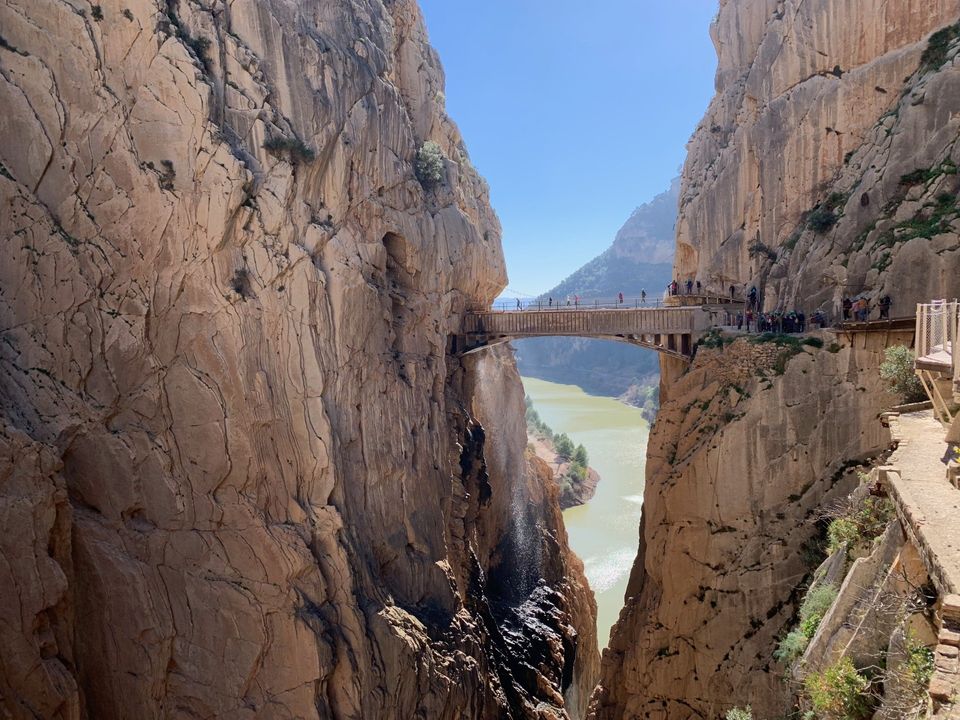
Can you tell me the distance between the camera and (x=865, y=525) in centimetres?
926

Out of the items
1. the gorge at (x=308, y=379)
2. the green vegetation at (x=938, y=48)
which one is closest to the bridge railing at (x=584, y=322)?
the gorge at (x=308, y=379)

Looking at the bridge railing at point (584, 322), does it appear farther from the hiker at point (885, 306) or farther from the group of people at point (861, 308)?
the hiker at point (885, 306)

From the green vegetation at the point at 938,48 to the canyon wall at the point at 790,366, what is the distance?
5cm

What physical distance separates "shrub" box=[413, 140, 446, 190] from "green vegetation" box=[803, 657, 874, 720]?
1823 centimetres

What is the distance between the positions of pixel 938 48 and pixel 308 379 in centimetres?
1832

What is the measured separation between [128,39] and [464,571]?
17458 mm

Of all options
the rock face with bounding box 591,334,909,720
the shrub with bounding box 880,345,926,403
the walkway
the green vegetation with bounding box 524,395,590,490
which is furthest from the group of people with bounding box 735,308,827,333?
the green vegetation with bounding box 524,395,590,490

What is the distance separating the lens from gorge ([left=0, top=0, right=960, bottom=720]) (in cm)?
1341

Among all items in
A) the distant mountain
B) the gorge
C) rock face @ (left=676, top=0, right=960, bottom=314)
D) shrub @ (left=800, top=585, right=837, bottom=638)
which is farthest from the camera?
the distant mountain

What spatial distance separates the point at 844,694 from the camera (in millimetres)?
5934

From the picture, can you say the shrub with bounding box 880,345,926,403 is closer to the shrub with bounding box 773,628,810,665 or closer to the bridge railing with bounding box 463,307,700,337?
Result: the shrub with bounding box 773,628,810,665

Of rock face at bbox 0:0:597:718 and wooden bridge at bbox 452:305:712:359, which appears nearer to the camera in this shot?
A: rock face at bbox 0:0:597:718

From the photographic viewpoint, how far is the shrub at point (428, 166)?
21.1 meters

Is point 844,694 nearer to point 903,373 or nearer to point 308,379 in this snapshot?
point 903,373
